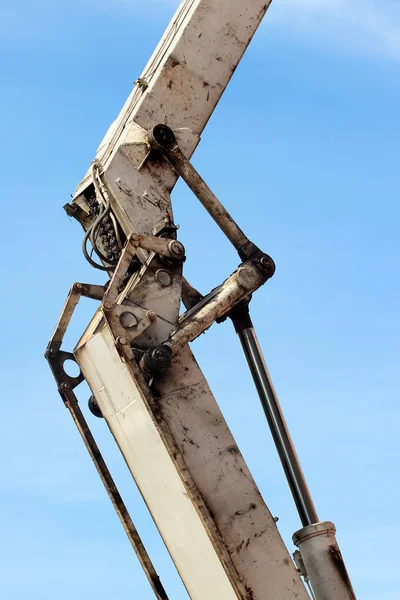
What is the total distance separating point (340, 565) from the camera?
22.1 feet

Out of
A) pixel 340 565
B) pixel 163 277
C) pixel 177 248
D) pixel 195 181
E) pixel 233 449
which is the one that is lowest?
pixel 340 565

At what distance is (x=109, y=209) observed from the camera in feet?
23.3

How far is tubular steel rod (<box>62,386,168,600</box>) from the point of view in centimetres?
712

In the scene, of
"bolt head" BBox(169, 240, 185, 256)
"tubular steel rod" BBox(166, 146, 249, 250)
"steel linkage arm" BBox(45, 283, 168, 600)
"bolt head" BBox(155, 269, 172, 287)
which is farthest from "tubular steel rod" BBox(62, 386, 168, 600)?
"tubular steel rod" BBox(166, 146, 249, 250)

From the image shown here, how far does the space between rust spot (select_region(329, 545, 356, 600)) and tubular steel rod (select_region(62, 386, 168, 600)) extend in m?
1.17

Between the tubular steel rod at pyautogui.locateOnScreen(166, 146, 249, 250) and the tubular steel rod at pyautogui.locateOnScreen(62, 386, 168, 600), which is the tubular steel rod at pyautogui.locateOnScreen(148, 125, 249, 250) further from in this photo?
the tubular steel rod at pyautogui.locateOnScreen(62, 386, 168, 600)

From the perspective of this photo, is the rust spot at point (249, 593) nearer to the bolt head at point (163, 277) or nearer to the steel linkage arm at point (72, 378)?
the steel linkage arm at point (72, 378)

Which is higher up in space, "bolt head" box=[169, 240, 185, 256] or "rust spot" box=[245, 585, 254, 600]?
"bolt head" box=[169, 240, 185, 256]

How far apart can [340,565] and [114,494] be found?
157 centimetres

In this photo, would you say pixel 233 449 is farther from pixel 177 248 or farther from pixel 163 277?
pixel 177 248

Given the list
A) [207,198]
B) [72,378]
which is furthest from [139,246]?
[72,378]

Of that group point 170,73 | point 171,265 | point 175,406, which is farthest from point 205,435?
point 170,73

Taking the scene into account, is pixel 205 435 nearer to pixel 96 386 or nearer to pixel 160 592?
pixel 96 386

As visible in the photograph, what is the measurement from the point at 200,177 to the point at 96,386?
59.7 inches
